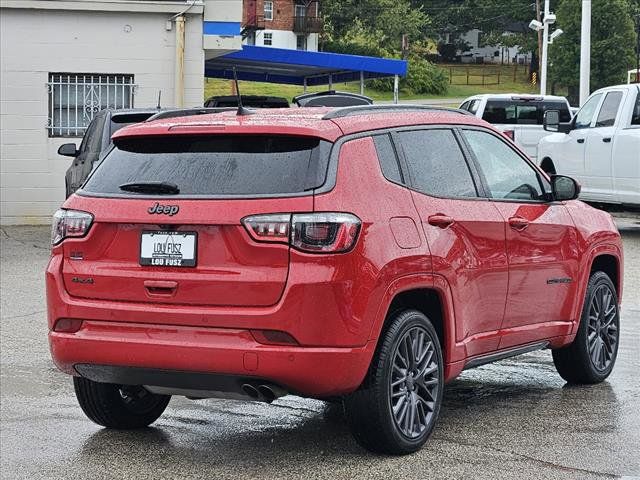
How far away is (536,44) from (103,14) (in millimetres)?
71404

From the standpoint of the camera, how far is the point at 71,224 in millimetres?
6445

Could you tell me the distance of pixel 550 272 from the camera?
7699 millimetres

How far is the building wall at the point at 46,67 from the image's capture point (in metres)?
20.5

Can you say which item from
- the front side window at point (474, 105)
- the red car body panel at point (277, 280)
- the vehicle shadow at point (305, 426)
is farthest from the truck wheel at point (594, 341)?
the front side window at point (474, 105)

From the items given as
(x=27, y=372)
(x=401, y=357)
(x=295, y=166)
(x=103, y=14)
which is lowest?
(x=27, y=372)

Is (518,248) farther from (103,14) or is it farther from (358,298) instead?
(103,14)

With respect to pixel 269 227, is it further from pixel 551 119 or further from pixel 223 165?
pixel 551 119

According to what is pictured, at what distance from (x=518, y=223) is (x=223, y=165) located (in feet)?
6.47

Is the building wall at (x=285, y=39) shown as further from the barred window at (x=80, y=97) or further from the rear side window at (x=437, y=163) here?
the rear side window at (x=437, y=163)

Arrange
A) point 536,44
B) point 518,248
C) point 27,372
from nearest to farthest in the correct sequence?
1. point 518,248
2. point 27,372
3. point 536,44

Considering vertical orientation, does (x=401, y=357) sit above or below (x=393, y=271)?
below

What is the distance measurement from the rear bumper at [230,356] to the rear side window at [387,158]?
90 cm

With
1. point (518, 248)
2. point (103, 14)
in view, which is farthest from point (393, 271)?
point (103, 14)

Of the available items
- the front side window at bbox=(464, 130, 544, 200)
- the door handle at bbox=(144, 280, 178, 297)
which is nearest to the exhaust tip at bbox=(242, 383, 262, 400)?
the door handle at bbox=(144, 280, 178, 297)
